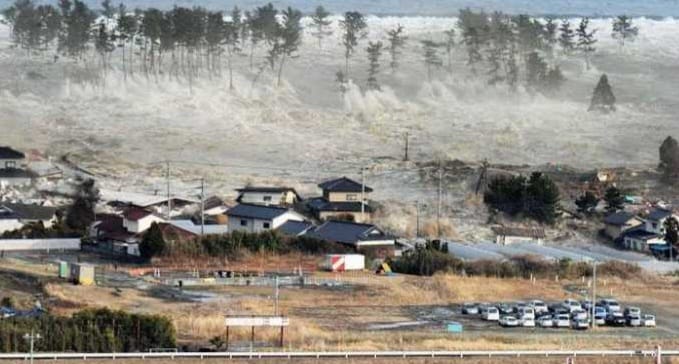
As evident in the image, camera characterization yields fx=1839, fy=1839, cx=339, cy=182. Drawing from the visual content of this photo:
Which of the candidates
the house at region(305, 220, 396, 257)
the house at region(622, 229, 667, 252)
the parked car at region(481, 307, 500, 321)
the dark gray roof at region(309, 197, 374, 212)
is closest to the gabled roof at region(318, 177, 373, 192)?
the dark gray roof at region(309, 197, 374, 212)

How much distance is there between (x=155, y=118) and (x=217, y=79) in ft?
18.6

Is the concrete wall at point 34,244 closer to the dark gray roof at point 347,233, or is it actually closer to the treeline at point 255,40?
the dark gray roof at point 347,233

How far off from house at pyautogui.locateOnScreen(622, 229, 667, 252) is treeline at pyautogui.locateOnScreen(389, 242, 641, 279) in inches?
117

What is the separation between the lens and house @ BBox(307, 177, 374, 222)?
111 feet

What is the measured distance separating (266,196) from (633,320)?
1204 cm

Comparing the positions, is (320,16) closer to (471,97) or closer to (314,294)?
(471,97)

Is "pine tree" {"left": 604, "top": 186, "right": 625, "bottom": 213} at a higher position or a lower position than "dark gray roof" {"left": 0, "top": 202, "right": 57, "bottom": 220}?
higher

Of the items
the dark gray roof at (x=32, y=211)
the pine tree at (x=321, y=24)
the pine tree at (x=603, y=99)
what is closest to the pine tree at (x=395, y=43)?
the pine tree at (x=321, y=24)

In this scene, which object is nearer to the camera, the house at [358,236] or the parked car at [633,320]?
the parked car at [633,320]

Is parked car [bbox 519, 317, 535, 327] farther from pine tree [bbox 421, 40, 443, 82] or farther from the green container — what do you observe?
pine tree [bbox 421, 40, 443, 82]

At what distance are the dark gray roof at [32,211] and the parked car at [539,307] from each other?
1064 cm

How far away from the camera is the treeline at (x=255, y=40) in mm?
50438

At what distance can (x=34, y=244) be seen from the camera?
100ft

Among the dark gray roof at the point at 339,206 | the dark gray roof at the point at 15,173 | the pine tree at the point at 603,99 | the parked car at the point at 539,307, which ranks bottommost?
the parked car at the point at 539,307
